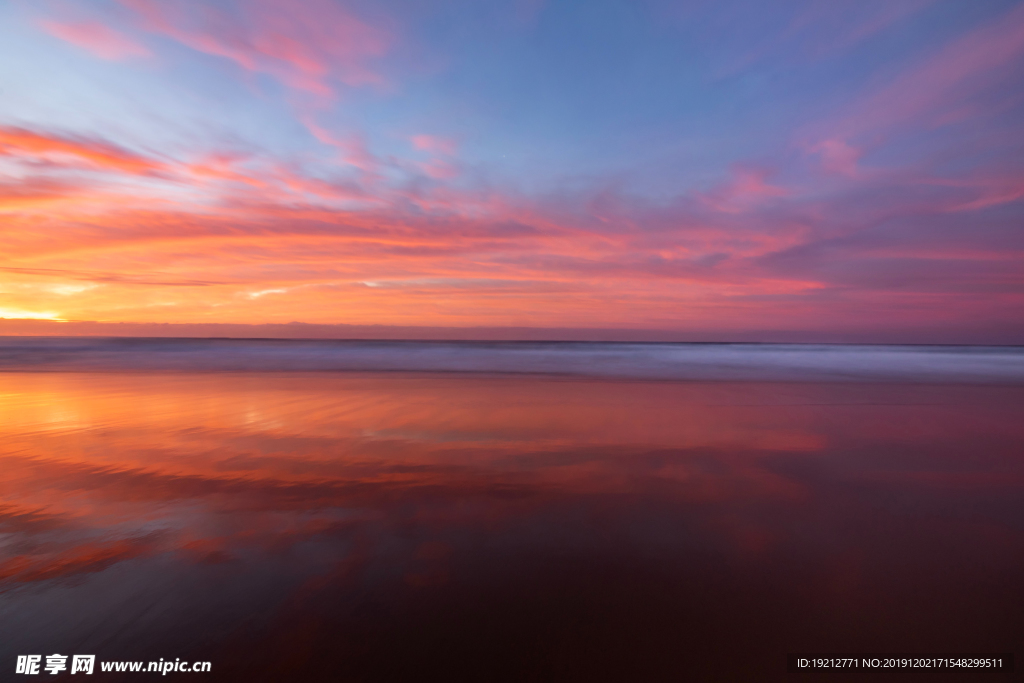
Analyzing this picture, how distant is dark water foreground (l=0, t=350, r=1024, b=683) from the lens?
8.95 feet

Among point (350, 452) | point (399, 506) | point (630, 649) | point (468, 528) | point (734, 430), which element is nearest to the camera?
point (630, 649)

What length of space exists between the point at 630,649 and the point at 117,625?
3.07 meters

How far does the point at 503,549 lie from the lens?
383 cm

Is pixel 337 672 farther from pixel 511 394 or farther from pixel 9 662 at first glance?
pixel 511 394

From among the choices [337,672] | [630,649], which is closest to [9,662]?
[337,672]

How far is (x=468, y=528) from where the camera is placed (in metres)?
4.22

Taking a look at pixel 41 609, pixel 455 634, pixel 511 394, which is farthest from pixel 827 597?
pixel 511 394

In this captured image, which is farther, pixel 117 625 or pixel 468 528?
pixel 468 528

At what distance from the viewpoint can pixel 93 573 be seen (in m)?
3.40

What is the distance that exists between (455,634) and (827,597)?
98.9 inches

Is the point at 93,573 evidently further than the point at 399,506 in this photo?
No

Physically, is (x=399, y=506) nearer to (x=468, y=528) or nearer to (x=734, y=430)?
(x=468, y=528)

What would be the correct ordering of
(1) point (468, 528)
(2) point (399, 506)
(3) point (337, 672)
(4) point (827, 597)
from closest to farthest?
1. (3) point (337, 672)
2. (4) point (827, 597)
3. (1) point (468, 528)
4. (2) point (399, 506)

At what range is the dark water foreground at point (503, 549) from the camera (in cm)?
273
